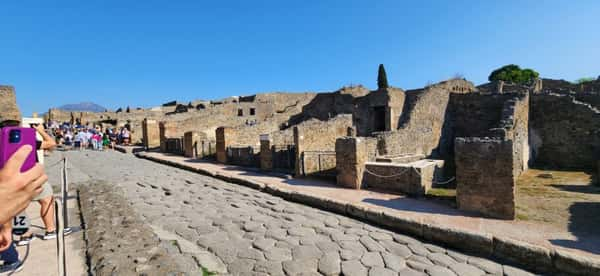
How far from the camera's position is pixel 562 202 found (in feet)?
23.7

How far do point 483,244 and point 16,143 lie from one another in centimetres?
580

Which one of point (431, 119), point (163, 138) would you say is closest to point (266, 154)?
point (163, 138)

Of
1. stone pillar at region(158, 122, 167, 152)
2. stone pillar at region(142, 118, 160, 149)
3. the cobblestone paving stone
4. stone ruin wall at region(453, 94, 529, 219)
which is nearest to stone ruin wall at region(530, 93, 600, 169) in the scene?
stone ruin wall at region(453, 94, 529, 219)

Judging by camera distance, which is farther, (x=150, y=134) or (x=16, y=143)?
(x=150, y=134)

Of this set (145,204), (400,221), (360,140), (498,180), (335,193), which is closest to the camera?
(400,221)

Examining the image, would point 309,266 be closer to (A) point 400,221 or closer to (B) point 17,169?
(A) point 400,221

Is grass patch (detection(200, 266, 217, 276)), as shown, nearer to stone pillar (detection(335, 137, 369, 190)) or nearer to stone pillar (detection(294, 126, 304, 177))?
stone pillar (detection(335, 137, 369, 190))

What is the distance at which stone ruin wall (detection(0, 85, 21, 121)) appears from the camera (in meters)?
22.5

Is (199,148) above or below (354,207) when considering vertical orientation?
above

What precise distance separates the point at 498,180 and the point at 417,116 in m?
12.8

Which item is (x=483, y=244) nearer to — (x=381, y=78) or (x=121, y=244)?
(x=121, y=244)

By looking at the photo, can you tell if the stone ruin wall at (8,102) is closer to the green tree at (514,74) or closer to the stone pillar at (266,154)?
the stone pillar at (266,154)

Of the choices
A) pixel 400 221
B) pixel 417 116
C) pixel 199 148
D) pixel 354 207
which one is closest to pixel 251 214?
pixel 354 207

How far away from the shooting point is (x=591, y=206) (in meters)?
6.79
